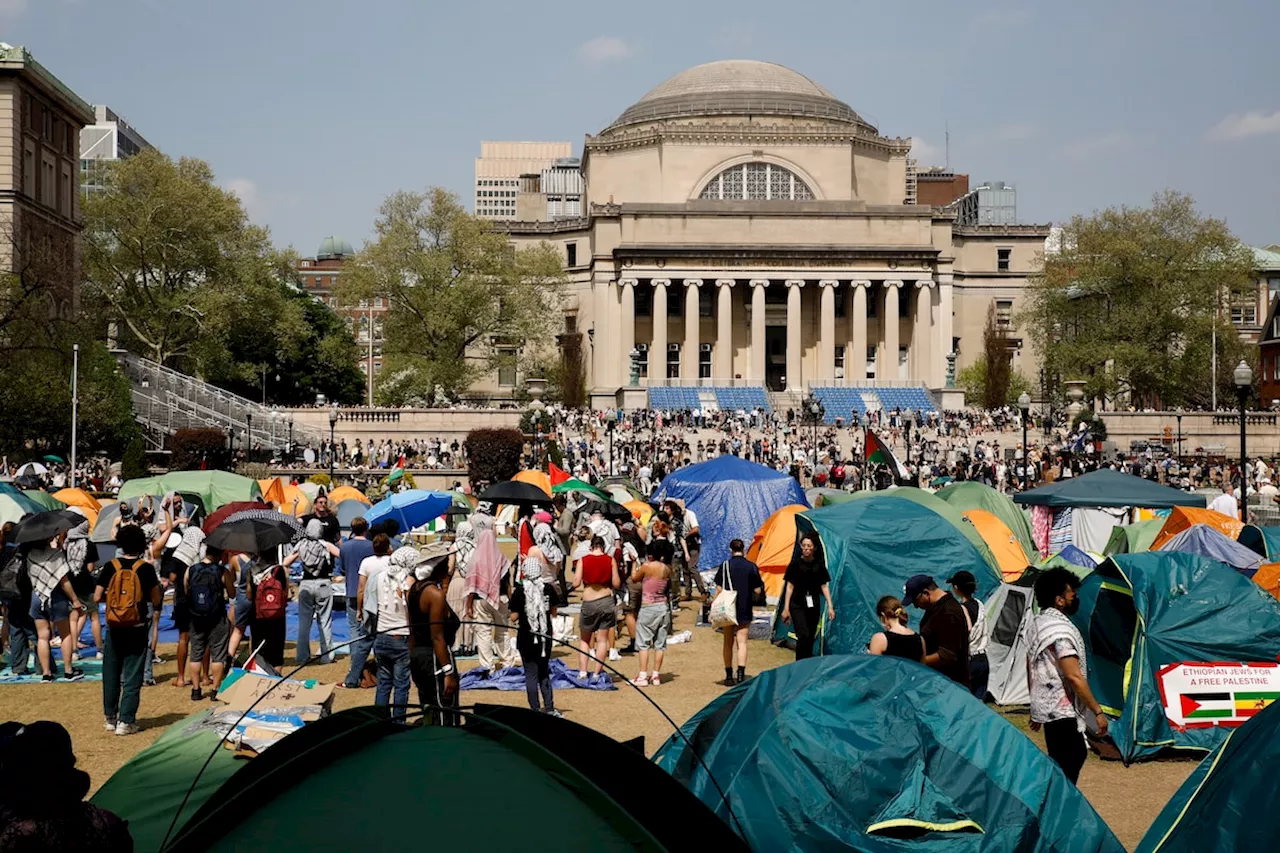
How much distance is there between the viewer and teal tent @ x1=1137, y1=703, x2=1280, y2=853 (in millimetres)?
6281

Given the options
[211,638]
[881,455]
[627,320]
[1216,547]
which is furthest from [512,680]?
[627,320]

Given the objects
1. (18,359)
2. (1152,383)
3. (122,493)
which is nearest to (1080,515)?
(122,493)

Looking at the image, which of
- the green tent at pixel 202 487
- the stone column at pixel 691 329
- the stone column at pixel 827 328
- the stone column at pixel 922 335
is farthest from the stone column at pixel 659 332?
the green tent at pixel 202 487

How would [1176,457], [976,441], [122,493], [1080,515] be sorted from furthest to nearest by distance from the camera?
[976,441] < [1176,457] < [122,493] < [1080,515]

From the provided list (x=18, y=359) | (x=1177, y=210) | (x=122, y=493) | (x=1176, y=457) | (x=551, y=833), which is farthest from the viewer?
(x=1177, y=210)

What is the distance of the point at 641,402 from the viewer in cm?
7569

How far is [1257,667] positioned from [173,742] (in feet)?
29.3

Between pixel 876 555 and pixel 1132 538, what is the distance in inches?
231

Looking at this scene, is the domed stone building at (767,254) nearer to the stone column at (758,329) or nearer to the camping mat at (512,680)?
the stone column at (758,329)

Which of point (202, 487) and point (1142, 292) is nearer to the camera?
point (202, 487)

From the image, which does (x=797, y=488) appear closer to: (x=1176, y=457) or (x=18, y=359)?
(x=18, y=359)

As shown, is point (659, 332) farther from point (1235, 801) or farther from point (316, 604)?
point (1235, 801)

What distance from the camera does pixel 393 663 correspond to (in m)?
11.8

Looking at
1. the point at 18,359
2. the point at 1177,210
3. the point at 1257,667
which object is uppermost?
the point at 1177,210
